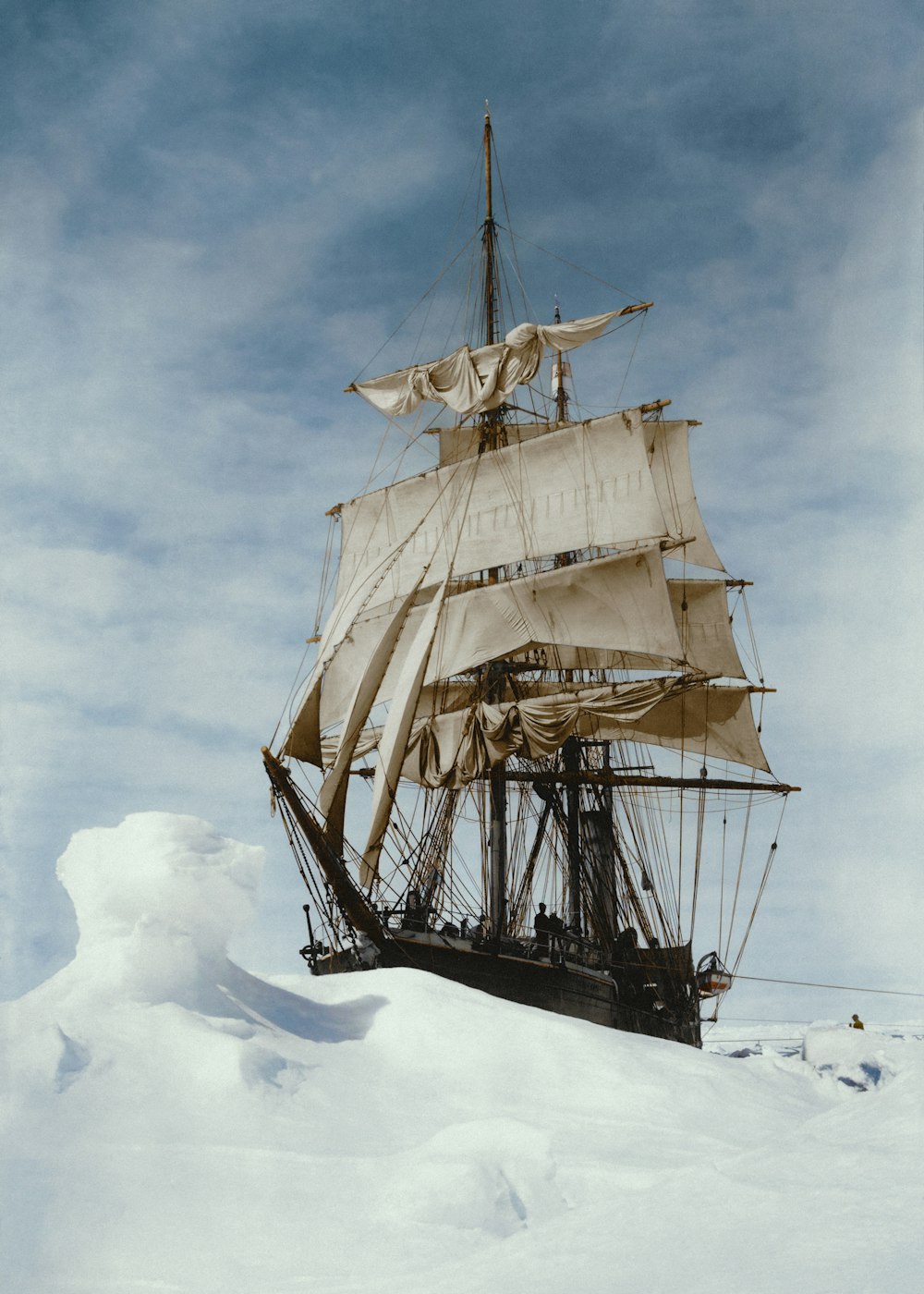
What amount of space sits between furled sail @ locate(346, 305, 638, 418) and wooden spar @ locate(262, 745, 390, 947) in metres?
13.4

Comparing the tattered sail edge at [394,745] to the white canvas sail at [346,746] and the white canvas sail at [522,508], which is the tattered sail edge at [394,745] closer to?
the white canvas sail at [346,746]

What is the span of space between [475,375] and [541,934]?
1497 cm

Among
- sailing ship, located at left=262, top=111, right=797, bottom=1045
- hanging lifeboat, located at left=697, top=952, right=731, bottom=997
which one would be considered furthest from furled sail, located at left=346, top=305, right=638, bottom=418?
hanging lifeboat, located at left=697, top=952, right=731, bottom=997

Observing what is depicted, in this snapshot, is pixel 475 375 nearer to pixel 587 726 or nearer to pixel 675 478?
pixel 675 478

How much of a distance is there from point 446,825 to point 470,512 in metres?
8.96

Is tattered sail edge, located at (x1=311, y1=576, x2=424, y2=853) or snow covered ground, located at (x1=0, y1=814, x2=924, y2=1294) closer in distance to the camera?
snow covered ground, located at (x1=0, y1=814, x2=924, y2=1294)

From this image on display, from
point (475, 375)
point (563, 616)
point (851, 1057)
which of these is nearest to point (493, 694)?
point (563, 616)

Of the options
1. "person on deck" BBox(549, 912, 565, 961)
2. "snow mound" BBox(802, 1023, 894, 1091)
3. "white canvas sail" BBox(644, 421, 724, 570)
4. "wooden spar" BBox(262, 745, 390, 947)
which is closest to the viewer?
"snow mound" BBox(802, 1023, 894, 1091)

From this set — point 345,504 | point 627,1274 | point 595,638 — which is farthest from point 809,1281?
point 345,504

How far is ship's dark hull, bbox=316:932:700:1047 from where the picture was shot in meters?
23.4

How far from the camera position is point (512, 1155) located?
289 inches

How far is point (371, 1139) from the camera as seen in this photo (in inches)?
309

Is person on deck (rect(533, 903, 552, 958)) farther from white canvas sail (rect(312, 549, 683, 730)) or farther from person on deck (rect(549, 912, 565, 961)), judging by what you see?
white canvas sail (rect(312, 549, 683, 730))

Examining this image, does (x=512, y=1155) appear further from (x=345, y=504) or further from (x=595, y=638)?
(x=345, y=504)
